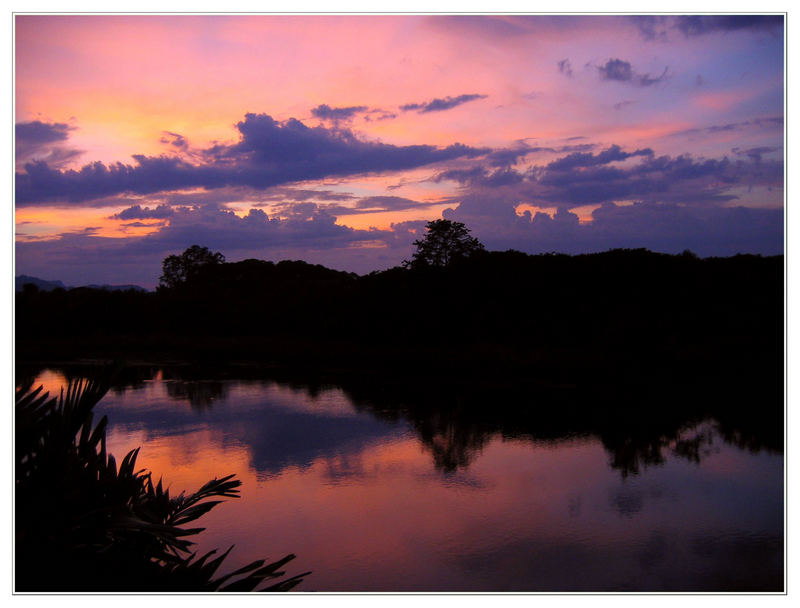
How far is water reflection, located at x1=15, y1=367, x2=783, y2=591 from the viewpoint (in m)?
4.01

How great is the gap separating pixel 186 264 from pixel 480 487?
15.3 m

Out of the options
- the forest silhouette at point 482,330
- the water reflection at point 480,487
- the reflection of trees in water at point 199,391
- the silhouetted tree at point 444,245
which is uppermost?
the silhouetted tree at point 444,245

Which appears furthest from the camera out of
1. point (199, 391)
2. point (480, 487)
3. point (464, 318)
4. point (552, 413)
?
point (464, 318)

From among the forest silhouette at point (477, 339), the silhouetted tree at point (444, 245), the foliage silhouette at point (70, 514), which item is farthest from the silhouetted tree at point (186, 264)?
the foliage silhouette at point (70, 514)

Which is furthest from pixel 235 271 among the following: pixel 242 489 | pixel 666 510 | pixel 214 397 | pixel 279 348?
pixel 666 510

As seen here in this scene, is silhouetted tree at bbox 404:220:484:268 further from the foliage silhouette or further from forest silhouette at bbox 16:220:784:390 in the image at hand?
the foliage silhouette

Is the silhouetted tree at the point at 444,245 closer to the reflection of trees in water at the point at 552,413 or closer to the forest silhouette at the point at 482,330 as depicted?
the forest silhouette at the point at 482,330

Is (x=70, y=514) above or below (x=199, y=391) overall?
above

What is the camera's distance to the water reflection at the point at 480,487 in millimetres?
4008

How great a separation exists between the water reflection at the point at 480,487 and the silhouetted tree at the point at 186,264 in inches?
364

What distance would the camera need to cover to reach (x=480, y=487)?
5578 mm

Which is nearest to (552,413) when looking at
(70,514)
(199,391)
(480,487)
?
(480,487)

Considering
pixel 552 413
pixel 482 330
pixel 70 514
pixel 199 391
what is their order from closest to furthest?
pixel 70 514, pixel 552 413, pixel 199 391, pixel 482 330

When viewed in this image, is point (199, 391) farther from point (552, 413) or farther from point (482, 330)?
point (482, 330)
